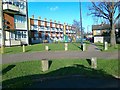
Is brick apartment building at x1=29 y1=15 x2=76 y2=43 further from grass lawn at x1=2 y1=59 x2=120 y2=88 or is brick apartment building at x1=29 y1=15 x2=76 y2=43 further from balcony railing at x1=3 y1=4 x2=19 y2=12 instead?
grass lawn at x1=2 y1=59 x2=120 y2=88

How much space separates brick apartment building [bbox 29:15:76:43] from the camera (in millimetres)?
76812

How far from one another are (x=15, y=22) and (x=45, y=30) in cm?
5114

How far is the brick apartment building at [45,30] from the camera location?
3024 inches

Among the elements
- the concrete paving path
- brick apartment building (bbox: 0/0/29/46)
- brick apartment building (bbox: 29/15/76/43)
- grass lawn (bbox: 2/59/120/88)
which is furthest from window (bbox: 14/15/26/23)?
grass lawn (bbox: 2/59/120/88)

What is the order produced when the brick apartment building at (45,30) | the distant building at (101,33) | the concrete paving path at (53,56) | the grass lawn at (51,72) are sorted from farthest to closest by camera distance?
the brick apartment building at (45,30), the distant building at (101,33), the concrete paving path at (53,56), the grass lawn at (51,72)

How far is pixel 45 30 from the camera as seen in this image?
89938mm

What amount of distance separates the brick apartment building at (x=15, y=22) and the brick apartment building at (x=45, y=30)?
24.6 metres

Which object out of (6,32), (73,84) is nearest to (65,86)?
(73,84)

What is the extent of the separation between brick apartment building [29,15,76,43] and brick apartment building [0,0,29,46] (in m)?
24.6

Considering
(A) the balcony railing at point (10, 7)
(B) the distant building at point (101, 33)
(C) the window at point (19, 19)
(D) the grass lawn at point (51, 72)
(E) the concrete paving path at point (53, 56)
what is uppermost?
(A) the balcony railing at point (10, 7)

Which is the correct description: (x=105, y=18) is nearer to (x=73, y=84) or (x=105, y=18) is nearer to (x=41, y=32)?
(x=73, y=84)

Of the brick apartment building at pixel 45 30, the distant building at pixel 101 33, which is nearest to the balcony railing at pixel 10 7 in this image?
the brick apartment building at pixel 45 30

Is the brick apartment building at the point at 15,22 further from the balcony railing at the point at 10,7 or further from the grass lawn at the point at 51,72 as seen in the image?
the grass lawn at the point at 51,72

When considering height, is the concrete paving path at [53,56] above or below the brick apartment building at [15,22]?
below
